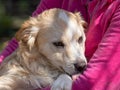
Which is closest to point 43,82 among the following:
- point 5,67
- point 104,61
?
point 5,67

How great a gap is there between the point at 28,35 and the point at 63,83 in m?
0.41

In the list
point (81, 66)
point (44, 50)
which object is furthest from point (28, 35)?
point (81, 66)

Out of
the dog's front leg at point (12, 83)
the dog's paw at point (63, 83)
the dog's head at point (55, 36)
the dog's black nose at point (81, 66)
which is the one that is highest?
the dog's head at point (55, 36)

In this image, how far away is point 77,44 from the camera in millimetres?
2885

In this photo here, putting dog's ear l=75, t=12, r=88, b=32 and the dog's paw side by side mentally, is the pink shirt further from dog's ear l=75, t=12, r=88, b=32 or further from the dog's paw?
dog's ear l=75, t=12, r=88, b=32

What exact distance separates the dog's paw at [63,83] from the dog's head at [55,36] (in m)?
0.12

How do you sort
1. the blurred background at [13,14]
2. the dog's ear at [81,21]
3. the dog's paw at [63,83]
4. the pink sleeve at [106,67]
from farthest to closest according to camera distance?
the blurred background at [13,14] < the dog's ear at [81,21] < the dog's paw at [63,83] < the pink sleeve at [106,67]

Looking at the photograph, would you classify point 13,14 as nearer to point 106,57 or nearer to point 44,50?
point 44,50

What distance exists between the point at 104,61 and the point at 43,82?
517 mm

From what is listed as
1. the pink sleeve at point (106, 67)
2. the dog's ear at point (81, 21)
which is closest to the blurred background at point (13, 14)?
the dog's ear at point (81, 21)

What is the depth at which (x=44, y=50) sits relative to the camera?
2.88 meters

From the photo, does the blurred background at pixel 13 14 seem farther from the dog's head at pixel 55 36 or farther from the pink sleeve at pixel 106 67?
the pink sleeve at pixel 106 67

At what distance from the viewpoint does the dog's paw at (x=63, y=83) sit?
2.61 meters

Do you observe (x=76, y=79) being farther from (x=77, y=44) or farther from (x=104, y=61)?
(x=77, y=44)
